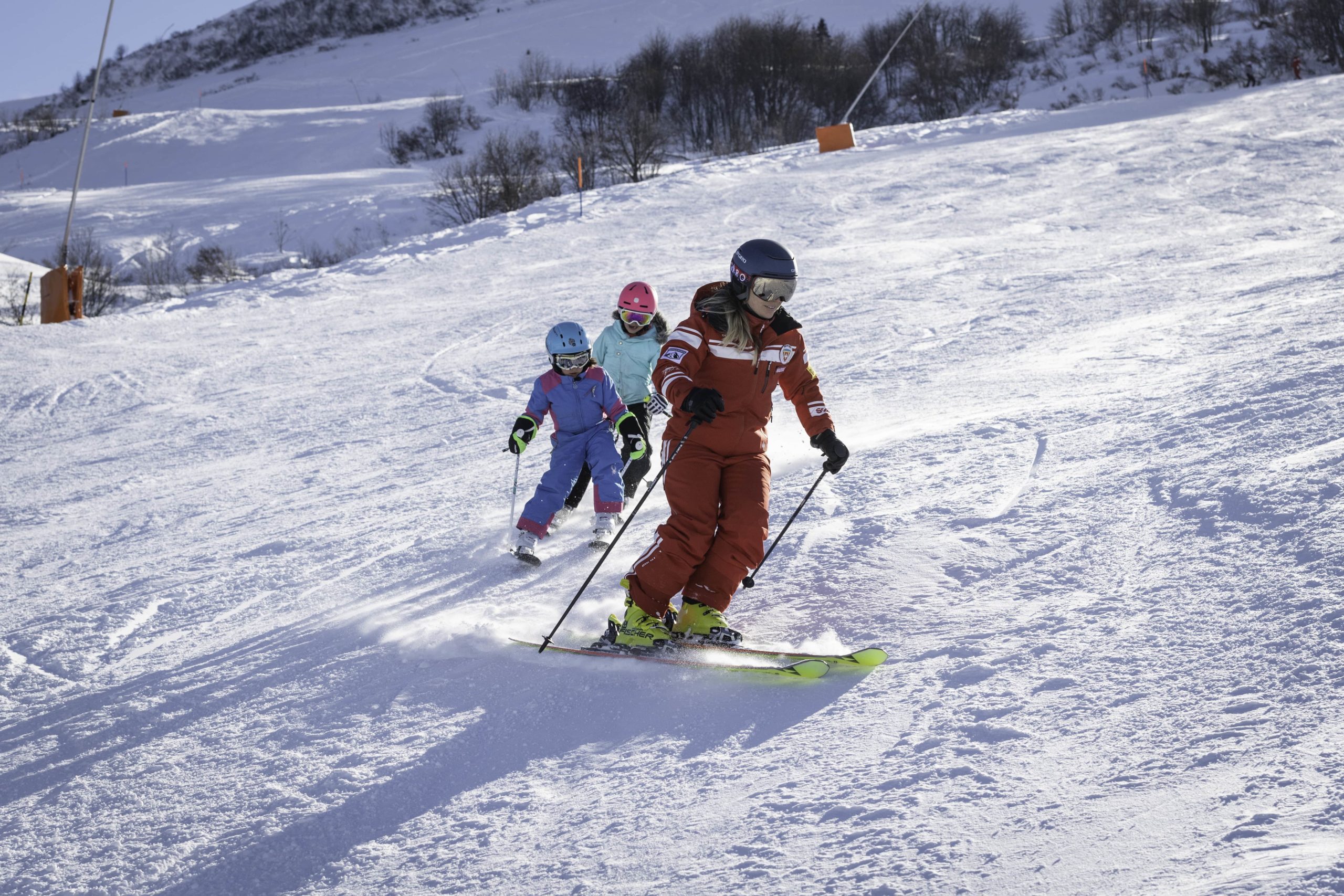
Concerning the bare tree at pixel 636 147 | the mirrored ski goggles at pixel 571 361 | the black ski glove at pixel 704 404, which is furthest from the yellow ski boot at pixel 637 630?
the bare tree at pixel 636 147

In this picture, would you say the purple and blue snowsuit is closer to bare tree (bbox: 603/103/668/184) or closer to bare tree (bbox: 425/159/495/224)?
bare tree (bbox: 603/103/668/184)

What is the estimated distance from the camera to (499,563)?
486 cm

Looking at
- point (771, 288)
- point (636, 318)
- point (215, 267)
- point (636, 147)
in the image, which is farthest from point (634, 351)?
point (215, 267)

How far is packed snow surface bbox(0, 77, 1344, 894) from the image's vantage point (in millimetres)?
2463

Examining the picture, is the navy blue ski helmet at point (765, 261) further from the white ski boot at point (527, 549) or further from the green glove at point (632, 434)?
the white ski boot at point (527, 549)

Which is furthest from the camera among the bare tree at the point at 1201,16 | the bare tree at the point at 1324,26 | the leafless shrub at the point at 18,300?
the bare tree at the point at 1201,16

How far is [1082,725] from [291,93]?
53746mm

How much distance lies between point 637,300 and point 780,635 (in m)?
2.59

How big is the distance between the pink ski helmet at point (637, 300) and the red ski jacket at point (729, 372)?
1915 millimetres

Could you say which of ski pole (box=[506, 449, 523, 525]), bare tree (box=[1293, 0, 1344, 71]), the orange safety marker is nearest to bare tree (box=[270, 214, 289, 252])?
the orange safety marker

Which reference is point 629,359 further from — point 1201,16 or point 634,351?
point 1201,16

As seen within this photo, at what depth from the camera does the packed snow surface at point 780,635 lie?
8.08 ft

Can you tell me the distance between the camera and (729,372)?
12.3 feet

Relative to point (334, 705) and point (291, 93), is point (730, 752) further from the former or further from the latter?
point (291, 93)
